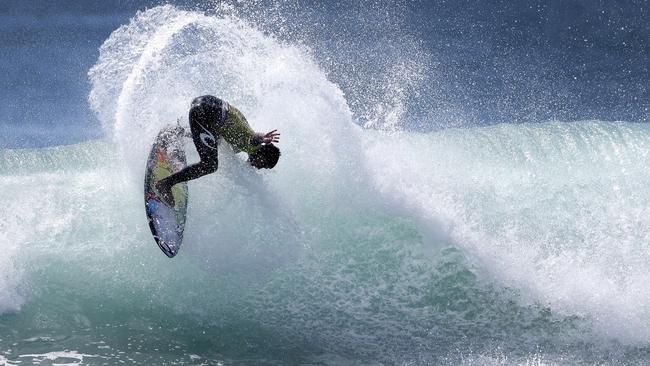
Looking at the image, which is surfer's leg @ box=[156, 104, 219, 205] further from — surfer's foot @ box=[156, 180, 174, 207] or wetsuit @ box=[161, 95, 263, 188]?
surfer's foot @ box=[156, 180, 174, 207]

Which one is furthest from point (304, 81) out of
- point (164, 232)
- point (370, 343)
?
point (370, 343)

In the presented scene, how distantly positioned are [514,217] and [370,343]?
2898 mm

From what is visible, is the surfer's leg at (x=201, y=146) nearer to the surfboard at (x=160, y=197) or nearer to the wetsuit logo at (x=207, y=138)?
the wetsuit logo at (x=207, y=138)

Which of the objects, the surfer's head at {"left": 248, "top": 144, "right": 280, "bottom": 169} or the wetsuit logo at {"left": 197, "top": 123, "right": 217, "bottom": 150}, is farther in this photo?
the surfer's head at {"left": 248, "top": 144, "right": 280, "bottom": 169}

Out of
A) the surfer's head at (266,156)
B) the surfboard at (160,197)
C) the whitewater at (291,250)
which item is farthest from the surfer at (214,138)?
the whitewater at (291,250)

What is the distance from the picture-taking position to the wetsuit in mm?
6043

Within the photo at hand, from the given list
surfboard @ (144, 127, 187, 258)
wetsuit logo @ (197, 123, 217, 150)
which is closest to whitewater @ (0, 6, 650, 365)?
surfboard @ (144, 127, 187, 258)

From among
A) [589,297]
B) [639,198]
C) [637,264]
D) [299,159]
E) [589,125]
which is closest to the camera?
[589,297]

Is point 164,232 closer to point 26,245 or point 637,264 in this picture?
point 26,245

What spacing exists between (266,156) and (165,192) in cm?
100

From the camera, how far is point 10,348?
225 inches

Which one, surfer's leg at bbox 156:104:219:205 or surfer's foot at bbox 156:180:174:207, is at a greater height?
surfer's leg at bbox 156:104:219:205

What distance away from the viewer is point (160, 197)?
20.8 ft

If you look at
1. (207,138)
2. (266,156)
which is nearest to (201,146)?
(207,138)
